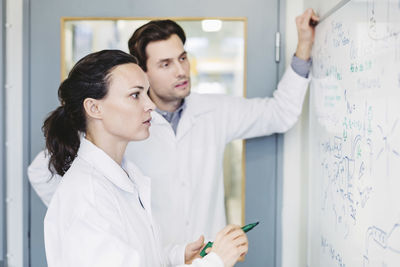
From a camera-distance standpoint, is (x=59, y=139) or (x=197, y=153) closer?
(x=59, y=139)

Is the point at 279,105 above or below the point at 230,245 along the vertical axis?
above

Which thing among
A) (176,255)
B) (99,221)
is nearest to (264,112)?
(176,255)

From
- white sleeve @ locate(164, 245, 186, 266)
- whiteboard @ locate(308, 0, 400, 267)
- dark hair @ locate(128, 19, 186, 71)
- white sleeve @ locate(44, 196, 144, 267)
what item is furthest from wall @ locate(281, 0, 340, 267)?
white sleeve @ locate(44, 196, 144, 267)

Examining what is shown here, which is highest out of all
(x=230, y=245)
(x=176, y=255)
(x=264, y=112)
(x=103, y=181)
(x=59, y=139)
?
(x=264, y=112)

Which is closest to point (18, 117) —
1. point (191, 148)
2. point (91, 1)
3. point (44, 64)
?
point (44, 64)

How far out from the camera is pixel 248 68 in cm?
196

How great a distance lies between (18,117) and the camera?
2.04 m

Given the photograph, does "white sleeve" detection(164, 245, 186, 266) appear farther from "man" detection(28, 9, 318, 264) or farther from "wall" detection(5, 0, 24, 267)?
"wall" detection(5, 0, 24, 267)

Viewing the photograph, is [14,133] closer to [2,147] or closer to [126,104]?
[2,147]

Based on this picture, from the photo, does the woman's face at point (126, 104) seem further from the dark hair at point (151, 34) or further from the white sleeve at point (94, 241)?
the dark hair at point (151, 34)

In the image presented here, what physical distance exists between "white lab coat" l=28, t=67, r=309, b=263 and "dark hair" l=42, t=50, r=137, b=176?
41 centimetres

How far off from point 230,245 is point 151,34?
919mm

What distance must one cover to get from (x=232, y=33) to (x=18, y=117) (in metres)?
1.04

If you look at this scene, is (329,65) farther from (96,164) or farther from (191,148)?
(96,164)
